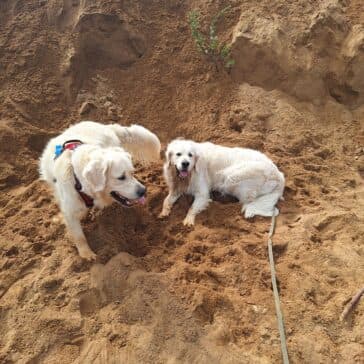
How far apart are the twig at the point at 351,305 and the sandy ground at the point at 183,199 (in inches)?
3.1

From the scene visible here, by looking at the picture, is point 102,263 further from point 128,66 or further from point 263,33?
point 263,33

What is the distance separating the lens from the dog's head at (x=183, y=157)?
470 centimetres

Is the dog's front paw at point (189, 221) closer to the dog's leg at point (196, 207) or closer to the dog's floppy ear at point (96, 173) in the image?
the dog's leg at point (196, 207)

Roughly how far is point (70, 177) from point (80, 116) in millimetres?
2459

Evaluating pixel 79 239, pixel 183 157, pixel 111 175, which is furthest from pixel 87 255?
pixel 183 157

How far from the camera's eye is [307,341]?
3.16 meters

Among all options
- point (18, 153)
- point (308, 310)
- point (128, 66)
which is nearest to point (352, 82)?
point (128, 66)

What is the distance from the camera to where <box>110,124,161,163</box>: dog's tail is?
16.3ft

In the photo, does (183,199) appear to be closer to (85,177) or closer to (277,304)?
(85,177)

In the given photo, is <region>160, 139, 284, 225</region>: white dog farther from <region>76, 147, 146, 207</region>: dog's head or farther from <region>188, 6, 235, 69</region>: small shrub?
<region>188, 6, 235, 69</region>: small shrub

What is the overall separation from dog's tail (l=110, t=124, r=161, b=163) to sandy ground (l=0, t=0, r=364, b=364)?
411 mm

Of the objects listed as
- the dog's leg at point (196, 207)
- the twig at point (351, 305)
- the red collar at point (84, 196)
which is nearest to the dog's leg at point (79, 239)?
the red collar at point (84, 196)

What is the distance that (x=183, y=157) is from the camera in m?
4.71

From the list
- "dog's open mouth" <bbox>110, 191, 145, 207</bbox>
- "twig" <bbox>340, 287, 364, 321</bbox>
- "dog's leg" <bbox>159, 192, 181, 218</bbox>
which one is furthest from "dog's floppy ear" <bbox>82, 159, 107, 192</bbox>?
"twig" <bbox>340, 287, 364, 321</bbox>
